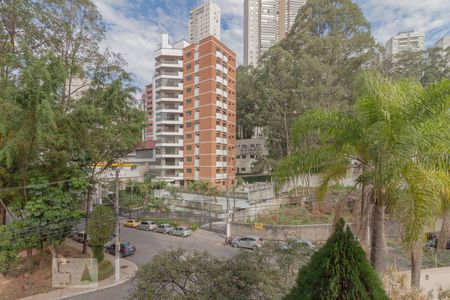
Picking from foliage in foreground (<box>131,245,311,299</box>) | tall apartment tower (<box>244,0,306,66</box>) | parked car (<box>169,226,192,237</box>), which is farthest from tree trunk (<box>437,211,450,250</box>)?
tall apartment tower (<box>244,0,306,66</box>)

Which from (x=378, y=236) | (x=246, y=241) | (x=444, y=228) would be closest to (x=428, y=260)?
(x=444, y=228)

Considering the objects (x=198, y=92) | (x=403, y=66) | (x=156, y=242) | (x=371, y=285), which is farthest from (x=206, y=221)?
(x=403, y=66)

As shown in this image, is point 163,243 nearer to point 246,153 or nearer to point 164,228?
point 164,228

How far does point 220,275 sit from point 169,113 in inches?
1402

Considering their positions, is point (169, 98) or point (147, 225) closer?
point (147, 225)

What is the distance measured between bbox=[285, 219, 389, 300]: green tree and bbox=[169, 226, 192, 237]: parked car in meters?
19.1

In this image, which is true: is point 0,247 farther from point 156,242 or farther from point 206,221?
point 206,221

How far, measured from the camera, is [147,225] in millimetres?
23734

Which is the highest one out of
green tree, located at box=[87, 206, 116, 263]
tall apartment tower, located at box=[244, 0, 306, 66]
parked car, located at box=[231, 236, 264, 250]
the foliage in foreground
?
tall apartment tower, located at box=[244, 0, 306, 66]

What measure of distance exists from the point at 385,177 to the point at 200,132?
32.4 metres

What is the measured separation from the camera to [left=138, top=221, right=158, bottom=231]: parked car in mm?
23484

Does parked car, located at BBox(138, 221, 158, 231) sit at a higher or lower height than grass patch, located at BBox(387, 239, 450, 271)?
lower

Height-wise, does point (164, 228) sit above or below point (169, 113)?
below

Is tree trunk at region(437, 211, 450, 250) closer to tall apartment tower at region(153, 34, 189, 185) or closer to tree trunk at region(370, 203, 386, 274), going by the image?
tree trunk at region(370, 203, 386, 274)
